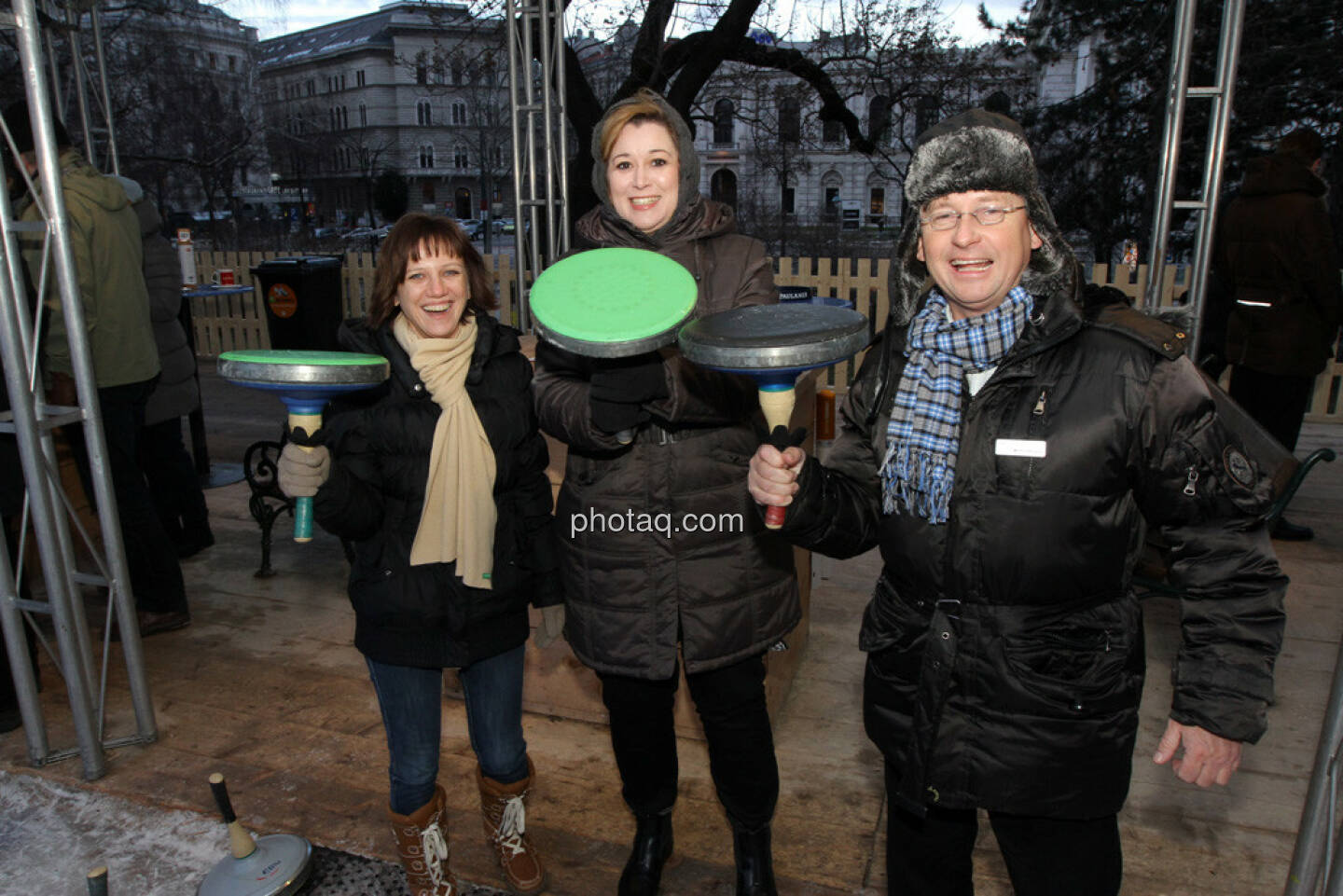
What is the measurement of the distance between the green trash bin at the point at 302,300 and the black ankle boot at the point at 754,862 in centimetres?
643

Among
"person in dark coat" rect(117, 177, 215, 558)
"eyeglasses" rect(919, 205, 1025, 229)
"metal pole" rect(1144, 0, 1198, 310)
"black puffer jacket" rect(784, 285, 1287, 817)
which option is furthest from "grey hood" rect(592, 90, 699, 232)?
"person in dark coat" rect(117, 177, 215, 558)

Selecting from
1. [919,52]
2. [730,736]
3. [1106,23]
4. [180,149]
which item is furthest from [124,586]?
[180,149]

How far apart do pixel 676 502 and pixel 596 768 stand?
1381 millimetres

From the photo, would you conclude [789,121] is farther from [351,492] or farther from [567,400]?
[351,492]

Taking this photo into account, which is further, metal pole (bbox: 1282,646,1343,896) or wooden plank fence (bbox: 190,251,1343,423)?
wooden plank fence (bbox: 190,251,1343,423)

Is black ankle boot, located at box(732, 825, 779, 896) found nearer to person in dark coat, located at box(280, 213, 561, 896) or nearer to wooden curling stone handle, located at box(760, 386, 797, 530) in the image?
person in dark coat, located at box(280, 213, 561, 896)

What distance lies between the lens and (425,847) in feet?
7.61

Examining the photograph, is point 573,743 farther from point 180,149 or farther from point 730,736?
point 180,149

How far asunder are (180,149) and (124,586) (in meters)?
29.7

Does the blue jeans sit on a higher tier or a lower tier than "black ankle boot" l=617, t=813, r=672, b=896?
higher

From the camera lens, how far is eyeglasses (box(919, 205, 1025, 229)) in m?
1.65

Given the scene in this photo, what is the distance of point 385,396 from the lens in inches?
87.7

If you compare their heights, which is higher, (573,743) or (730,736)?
(730,736)

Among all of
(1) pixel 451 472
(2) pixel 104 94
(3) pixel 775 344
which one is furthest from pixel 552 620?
(2) pixel 104 94
